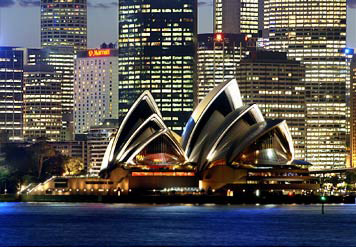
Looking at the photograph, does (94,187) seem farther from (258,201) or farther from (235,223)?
(235,223)

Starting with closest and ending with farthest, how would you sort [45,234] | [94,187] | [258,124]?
[45,234]
[258,124]
[94,187]

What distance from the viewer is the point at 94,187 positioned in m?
184

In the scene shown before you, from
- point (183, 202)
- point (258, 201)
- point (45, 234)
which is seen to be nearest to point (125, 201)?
point (183, 202)

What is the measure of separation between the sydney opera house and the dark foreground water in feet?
85.0

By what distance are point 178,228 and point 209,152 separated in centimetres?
6135

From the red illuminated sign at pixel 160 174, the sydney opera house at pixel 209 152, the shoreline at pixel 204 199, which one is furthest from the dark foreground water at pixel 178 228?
the red illuminated sign at pixel 160 174

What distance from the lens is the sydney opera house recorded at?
6629 inches

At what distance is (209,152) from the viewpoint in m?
170

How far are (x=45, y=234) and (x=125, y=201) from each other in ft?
244

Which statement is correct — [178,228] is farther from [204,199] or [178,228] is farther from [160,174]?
[160,174]

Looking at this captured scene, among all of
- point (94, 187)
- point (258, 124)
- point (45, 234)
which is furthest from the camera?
point (94, 187)

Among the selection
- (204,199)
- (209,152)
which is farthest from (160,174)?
(209,152)

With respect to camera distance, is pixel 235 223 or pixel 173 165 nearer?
pixel 235 223

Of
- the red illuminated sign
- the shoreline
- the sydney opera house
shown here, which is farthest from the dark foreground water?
the red illuminated sign
